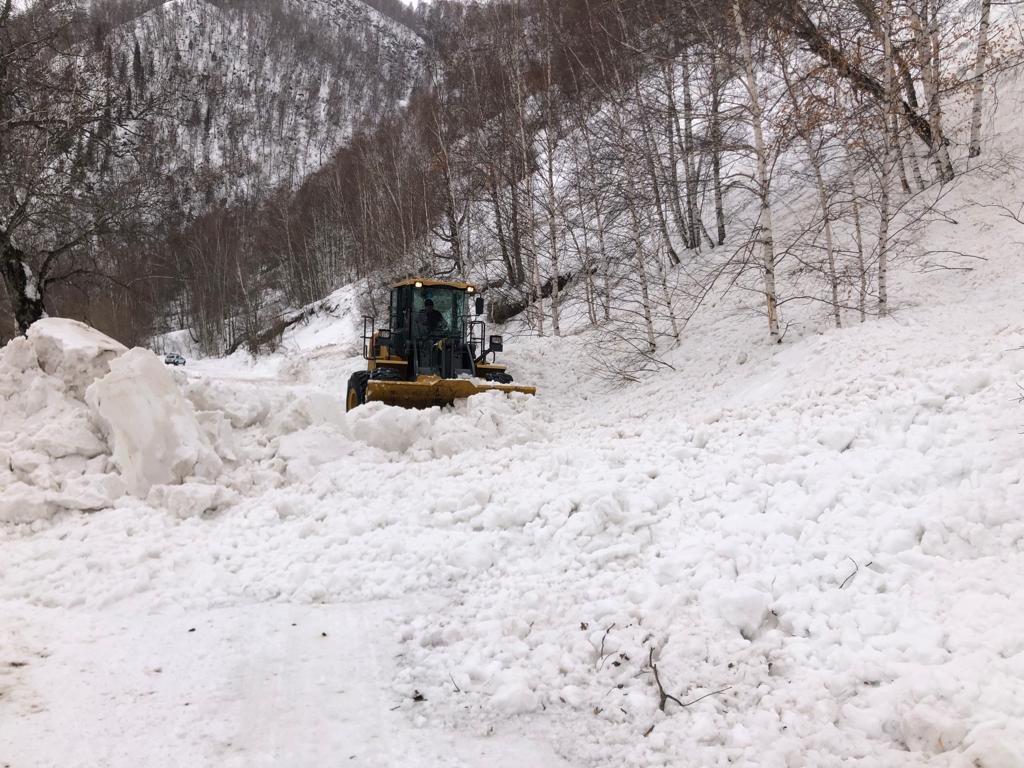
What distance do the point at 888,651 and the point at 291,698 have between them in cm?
278

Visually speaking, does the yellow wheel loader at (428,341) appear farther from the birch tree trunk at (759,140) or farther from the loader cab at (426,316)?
the birch tree trunk at (759,140)

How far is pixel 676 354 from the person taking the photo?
12.2 meters

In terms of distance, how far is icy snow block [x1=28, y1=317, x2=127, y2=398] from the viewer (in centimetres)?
624

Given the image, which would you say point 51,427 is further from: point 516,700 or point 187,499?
point 516,700

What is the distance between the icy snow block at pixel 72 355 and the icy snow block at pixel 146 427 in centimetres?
57

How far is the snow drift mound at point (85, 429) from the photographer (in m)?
5.01

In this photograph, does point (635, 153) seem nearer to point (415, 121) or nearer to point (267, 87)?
point (415, 121)

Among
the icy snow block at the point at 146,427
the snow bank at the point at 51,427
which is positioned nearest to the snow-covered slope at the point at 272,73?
the snow bank at the point at 51,427

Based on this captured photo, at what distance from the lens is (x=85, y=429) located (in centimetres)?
564

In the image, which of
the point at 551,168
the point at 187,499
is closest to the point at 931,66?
the point at 551,168

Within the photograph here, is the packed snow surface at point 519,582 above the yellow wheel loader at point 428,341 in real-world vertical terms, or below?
below

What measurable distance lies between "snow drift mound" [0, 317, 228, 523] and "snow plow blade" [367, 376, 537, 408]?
11.3 ft

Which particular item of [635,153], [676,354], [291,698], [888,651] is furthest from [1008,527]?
[635,153]

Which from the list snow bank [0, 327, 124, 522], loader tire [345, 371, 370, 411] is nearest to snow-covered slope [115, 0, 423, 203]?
loader tire [345, 371, 370, 411]
